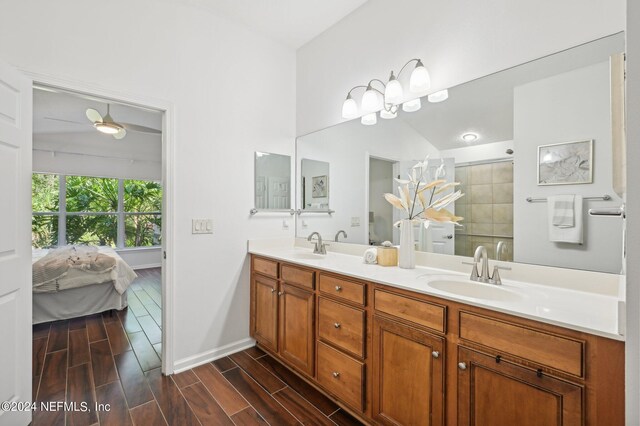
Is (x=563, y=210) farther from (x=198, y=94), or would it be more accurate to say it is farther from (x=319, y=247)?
(x=198, y=94)

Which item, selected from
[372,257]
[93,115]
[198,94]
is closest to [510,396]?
[372,257]

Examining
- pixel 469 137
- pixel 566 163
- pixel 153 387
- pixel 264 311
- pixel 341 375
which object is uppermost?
pixel 469 137

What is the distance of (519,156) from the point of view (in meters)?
1.56

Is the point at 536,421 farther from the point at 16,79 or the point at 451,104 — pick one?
the point at 16,79

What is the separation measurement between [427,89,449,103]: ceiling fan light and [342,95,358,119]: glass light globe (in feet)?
2.04

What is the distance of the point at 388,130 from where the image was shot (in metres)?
2.19

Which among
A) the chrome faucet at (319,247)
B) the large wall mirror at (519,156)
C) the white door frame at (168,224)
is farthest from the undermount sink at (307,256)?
the white door frame at (168,224)

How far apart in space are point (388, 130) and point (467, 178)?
0.70m

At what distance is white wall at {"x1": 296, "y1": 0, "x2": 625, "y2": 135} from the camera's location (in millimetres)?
1406

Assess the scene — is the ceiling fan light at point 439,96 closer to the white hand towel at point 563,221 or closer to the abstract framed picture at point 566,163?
the abstract framed picture at point 566,163

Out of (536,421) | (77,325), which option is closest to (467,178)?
(536,421)

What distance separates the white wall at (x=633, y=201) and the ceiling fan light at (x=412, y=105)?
4.09 ft

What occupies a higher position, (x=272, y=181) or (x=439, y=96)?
(x=439, y=96)

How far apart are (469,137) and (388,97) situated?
2.06 feet
